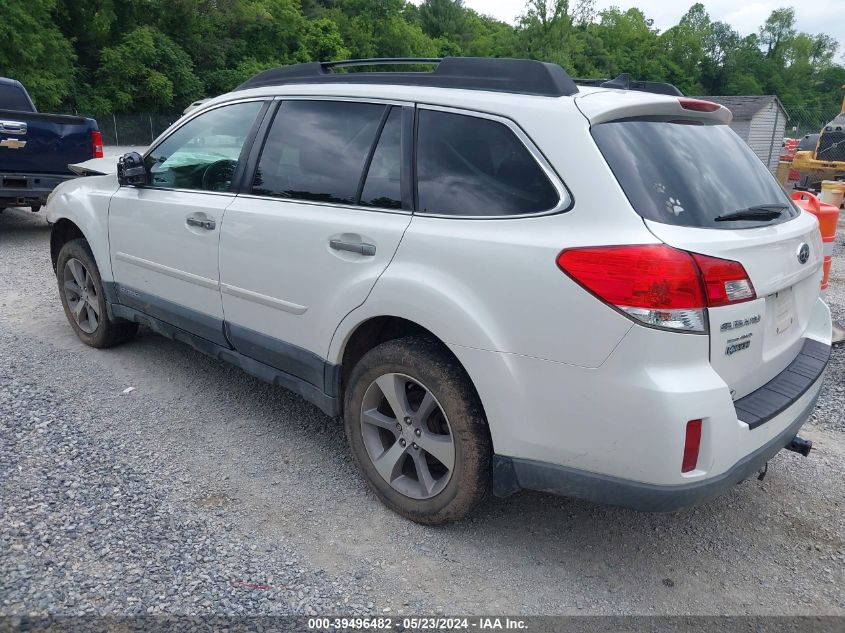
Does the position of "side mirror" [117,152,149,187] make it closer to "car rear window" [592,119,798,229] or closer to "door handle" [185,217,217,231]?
A: "door handle" [185,217,217,231]

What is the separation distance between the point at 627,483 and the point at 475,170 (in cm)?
131

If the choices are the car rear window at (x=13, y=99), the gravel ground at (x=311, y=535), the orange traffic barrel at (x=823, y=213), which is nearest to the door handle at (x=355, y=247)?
the gravel ground at (x=311, y=535)

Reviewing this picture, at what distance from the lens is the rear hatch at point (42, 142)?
8328mm

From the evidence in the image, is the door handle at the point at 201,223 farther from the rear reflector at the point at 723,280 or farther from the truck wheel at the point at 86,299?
the rear reflector at the point at 723,280

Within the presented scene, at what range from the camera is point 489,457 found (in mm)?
2752

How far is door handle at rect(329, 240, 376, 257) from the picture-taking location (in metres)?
2.93

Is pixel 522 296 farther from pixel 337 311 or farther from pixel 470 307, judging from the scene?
pixel 337 311

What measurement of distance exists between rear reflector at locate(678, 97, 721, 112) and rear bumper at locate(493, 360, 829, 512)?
125 centimetres

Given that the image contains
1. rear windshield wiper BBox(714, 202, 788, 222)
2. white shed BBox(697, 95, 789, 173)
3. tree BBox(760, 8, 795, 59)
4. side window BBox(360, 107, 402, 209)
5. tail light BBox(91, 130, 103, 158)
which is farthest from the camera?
tree BBox(760, 8, 795, 59)

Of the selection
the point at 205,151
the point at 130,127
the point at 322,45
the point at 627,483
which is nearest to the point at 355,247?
the point at 627,483

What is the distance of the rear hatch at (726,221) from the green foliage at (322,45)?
40490 mm

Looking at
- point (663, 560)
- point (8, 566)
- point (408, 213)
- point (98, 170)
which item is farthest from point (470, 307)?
point (98, 170)

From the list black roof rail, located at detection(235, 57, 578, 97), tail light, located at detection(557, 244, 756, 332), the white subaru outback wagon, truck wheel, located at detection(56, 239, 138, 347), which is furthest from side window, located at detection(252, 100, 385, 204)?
truck wheel, located at detection(56, 239, 138, 347)

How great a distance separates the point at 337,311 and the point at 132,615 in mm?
1416
